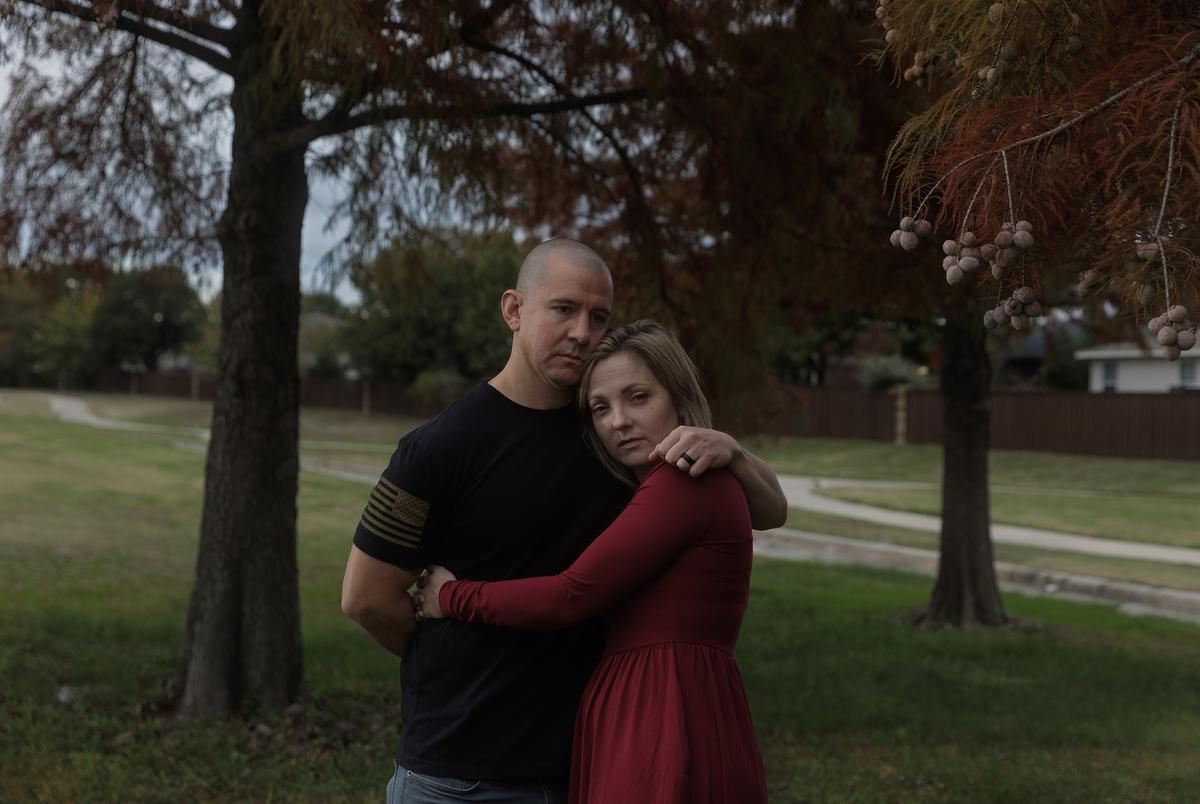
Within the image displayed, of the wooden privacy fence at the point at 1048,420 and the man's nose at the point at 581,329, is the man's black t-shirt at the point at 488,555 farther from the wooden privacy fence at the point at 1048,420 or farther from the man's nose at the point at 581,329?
the wooden privacy fence at the point at 1048,420

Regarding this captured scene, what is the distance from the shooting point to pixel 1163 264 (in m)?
2.03

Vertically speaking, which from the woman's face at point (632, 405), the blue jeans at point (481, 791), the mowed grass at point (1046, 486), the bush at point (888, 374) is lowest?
the mowed grass at point (1046, 486)

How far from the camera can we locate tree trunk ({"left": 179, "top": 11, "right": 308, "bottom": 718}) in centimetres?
630

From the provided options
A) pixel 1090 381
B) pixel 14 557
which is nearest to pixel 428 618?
pixel 14 557

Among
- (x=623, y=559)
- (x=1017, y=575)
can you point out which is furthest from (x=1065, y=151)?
(x=1017, y=575)

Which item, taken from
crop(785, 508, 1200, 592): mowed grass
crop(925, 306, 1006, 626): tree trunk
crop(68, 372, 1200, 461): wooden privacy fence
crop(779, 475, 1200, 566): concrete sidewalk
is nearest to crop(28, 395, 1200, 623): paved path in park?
crop(779, 475, 1200, 566): concrete sidewalk

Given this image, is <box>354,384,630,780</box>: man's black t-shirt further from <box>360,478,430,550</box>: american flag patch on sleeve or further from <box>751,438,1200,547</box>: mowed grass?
<box>751,438,1200,547</box>: mowed grass

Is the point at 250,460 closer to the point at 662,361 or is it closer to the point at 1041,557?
the point at 662,361

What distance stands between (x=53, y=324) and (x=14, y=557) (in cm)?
5115

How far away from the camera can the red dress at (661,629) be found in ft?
7.97

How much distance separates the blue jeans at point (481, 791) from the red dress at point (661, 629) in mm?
90

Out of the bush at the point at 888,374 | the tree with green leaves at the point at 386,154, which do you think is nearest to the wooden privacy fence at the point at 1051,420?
the bush at the point at 888,374

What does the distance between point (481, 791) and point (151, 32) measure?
15.3ft

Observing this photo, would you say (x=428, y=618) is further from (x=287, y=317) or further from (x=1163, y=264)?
(x=287, y=317)
